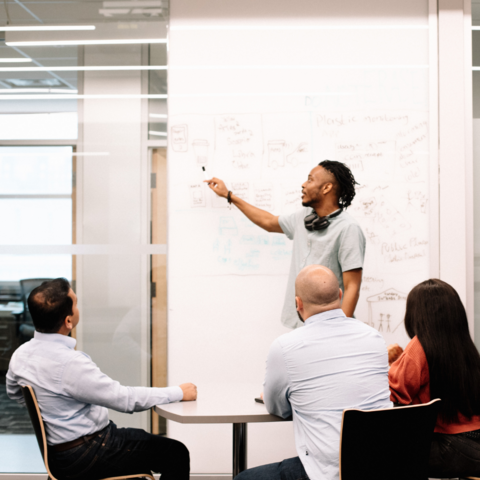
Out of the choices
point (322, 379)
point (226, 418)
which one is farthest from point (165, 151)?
point (322, 379)

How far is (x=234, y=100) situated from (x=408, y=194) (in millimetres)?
1248

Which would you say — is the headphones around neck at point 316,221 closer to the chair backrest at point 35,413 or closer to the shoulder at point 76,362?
the shoulder at point 76,362

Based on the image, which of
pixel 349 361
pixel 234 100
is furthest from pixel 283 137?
pixel 349 361

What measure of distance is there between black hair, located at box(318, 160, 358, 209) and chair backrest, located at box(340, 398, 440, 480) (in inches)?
55.3

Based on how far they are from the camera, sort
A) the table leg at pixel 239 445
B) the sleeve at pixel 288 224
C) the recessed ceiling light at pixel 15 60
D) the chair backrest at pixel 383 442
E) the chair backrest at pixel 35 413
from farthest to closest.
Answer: the recessed ceiling light at pixel 15 60 < the sleeve at pixel 288 224 < the table leg at pixel 239 445 < the chair backrest at pixel 35 413 < the chair backrest at pixel 383 442

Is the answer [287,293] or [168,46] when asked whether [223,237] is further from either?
[168,46]

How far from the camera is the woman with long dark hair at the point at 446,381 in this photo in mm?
1827

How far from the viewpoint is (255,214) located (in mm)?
2881

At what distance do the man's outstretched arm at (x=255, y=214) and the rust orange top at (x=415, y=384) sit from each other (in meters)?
1.20

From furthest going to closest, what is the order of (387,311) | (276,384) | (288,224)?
(387,311), (288,224), (276,384)

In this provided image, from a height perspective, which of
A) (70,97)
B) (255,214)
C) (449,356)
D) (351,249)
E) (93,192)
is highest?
(70,97)

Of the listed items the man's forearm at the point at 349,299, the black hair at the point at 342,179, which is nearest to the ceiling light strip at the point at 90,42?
the black hair at the point at 342,179

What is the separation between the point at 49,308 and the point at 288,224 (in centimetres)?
145

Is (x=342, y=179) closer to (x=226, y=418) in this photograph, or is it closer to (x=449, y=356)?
(x=449, y=356)
